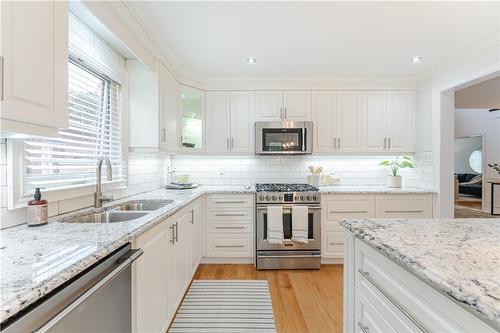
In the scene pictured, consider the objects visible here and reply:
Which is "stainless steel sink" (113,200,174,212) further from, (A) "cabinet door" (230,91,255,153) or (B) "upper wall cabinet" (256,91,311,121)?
(B) "upper wall cabinet" (256,91,311,121)

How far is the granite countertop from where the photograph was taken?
625 millimetres

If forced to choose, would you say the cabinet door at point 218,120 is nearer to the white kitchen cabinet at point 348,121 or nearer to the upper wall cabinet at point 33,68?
the white kitchen cabinet at point 348,121

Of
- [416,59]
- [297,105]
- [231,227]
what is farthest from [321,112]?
[231,227]

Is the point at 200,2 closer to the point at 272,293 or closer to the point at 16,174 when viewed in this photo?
the point at 16,174

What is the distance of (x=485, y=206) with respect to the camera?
634 cm

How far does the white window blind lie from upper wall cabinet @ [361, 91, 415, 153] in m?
3.08

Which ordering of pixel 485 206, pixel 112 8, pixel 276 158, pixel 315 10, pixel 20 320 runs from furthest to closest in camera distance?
1. pixel 485 206
2. pixel 276 158
3. pixel 315 10
4. pixel 112 8
5. pixel 20 320

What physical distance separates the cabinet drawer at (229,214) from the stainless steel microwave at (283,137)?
81cm

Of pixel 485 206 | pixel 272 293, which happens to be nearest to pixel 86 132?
pixel 272 293

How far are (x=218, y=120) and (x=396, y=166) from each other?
2615mm

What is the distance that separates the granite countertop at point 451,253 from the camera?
62 centimetres

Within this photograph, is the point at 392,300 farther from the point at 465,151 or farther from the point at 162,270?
the point at 465,151

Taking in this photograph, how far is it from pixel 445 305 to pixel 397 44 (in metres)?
2.61

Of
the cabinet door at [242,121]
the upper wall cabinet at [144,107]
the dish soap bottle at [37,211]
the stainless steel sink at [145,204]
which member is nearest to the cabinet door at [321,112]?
the cabinet door at [242,121]
